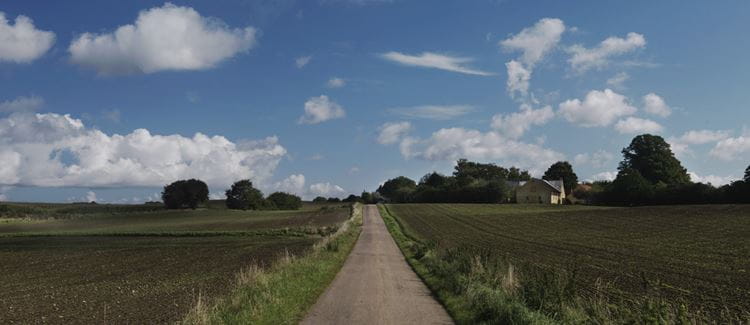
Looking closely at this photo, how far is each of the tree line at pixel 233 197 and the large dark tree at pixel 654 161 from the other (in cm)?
9466

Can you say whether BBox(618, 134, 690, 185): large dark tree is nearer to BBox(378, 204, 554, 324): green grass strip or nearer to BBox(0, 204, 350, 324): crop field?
BBox(0, 204, 350, 324): crop field

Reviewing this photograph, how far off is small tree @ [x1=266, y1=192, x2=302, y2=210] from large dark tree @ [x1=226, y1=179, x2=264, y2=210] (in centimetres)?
617

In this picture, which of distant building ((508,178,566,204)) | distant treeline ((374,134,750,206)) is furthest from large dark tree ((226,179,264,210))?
distant building ((508,178,566,204))

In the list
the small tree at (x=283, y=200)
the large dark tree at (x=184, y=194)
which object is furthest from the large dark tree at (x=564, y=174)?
the large dark tree at (x=184, y=194)

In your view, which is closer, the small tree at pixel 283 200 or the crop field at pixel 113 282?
the crop field at pixel 113 282

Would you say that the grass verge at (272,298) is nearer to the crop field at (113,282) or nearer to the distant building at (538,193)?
the crop field at (113,282)

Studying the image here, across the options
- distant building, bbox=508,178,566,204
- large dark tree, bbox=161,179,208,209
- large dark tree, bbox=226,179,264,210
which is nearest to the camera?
distant building, bbox=508,178,566,204

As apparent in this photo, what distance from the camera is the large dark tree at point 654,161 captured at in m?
113

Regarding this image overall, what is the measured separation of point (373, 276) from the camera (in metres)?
22.5

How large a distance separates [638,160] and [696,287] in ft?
352

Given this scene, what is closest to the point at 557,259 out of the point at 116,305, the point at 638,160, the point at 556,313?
the point at 556,313

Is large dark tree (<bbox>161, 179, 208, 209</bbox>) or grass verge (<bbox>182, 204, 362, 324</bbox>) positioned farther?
large dark tree (<bbox>161, 179, 208, 209</bbox>)

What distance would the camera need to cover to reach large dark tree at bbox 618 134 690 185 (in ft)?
371

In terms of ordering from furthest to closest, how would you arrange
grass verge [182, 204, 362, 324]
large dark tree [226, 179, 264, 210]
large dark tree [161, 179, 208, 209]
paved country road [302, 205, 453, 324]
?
1. large dark tree [226, 179, 264, 210]
2. large dark tree [161, 179, 208, 209]
3. paved country road [302, 205, 453, 324]
4. grass verge [182, 204, 362, 324]
